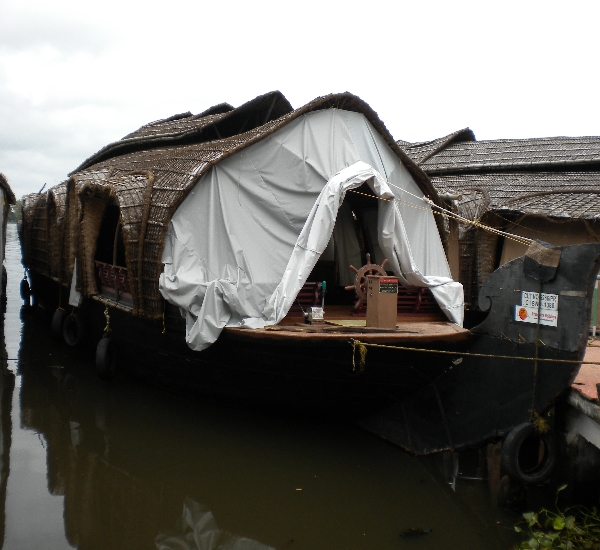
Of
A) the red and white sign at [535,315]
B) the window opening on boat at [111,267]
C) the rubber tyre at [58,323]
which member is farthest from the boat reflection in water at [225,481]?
the rubber tyre at [58,323]

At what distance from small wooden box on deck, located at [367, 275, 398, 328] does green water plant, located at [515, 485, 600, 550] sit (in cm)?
183

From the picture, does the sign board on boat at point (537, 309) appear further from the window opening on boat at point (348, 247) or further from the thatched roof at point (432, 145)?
the thatched roof at point (432, 145)

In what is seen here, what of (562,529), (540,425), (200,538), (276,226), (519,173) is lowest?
(200,538)

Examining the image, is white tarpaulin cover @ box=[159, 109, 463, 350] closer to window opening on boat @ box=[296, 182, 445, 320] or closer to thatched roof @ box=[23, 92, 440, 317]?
thatched roof @ box=[23, 92, 440, 317]

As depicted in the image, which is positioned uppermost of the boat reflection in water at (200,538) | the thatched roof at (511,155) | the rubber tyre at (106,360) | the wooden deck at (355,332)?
the thatched roof at (511,155)

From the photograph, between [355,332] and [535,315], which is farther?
[355,332]

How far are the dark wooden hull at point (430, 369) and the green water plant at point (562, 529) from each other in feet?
2.22

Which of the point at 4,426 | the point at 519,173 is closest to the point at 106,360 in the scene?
the point at 4,426

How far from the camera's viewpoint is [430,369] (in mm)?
5109

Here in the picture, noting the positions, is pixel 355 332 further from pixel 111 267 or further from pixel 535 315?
pixel 111 267

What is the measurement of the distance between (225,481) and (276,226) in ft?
7.93

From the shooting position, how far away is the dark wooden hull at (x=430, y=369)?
14.4ft

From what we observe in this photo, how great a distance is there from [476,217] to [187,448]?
497cm

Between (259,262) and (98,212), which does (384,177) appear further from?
(98,212)
